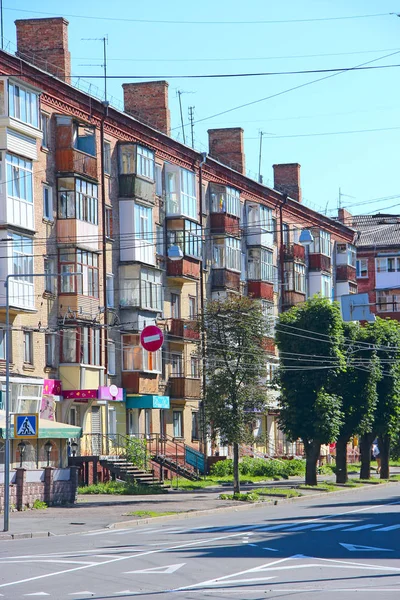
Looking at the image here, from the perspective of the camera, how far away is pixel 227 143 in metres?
66.5

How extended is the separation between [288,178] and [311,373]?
1147 inches

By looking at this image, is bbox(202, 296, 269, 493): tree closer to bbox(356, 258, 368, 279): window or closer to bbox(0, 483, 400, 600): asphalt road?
bbox(0, 483, 400, 600): asphalt road

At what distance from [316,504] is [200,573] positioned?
21.3m

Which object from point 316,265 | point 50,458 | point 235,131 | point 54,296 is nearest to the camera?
point 50,458

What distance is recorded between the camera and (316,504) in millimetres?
38219

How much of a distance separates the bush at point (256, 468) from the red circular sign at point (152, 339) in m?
11.7

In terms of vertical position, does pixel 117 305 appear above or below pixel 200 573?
above

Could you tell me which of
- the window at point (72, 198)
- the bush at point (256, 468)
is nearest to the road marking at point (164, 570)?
the window at point (72, 198)

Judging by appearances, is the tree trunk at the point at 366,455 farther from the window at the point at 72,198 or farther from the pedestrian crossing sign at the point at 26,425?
the pedestrian crossing sign at the point at 26,425

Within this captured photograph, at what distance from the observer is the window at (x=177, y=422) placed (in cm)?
5494

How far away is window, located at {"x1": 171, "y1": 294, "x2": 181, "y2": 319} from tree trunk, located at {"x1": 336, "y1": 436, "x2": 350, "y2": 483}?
10526 mm

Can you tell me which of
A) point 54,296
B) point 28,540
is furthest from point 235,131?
point 28,540

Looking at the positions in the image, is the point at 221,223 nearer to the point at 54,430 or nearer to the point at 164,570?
the point at 54,430

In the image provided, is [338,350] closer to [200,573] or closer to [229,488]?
[229,488]
